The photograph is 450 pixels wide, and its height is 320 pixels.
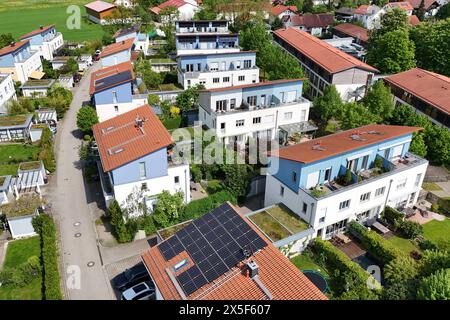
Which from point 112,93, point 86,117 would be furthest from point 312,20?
point 86,117

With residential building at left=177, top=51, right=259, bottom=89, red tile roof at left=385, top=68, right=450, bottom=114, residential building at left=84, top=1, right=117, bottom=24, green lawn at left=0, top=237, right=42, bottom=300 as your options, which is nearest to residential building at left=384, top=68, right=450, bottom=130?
red tile roof at left=385, top=68, right=450, bottom=114

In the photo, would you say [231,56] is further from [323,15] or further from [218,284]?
[323,15]

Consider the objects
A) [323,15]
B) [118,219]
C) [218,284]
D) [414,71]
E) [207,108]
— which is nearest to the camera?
[218,284]

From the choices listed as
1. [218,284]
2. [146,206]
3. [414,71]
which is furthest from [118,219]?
[414,71]

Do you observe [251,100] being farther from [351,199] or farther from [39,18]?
[39,18]

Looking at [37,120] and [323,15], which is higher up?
[323,15]

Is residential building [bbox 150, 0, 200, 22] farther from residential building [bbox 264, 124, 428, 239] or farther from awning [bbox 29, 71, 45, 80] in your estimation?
residential building [bbox 264, 124, 428, 239]
